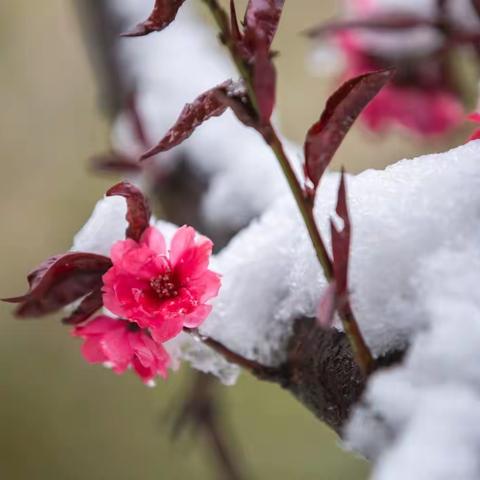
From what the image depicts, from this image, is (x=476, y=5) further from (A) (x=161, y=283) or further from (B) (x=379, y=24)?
(A) (x=161, y=283)

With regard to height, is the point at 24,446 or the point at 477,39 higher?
the point at 477,39

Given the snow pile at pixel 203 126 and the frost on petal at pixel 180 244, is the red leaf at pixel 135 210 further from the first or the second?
the snow pile at pixel 203 126

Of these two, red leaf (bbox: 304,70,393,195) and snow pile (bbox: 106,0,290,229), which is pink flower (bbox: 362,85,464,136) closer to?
snow pile (bbox: 106,0,290,229)

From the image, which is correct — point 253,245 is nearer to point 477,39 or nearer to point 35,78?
point 477,39

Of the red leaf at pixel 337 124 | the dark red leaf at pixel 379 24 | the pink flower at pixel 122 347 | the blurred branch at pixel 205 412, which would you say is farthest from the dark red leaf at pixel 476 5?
the blurred branch at pixel 205 412

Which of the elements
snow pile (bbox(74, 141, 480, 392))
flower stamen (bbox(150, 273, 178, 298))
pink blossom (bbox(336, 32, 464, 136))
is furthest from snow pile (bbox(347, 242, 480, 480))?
pink blossom (bbox(336, 32, 464, 136))

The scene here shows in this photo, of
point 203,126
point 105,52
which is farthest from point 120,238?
point 105,52

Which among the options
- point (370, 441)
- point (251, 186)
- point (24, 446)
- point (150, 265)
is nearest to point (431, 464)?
Answer: point (370, 441)
